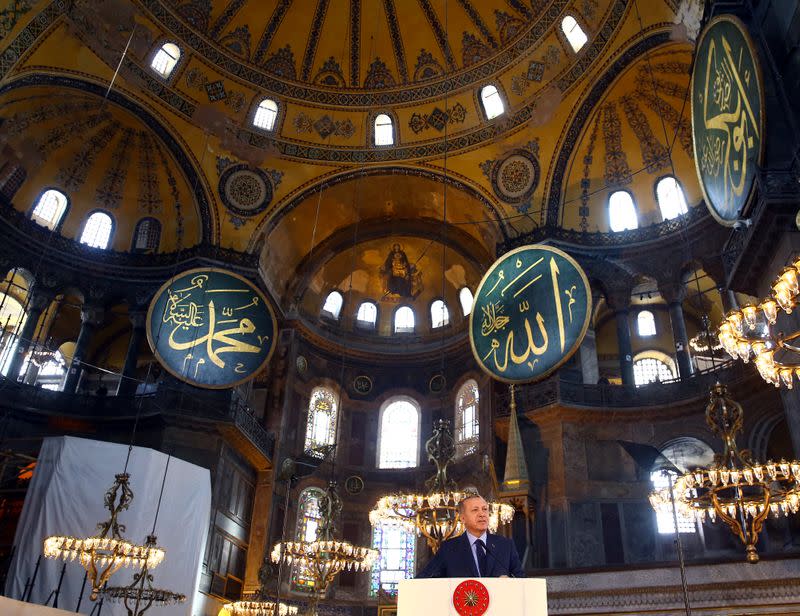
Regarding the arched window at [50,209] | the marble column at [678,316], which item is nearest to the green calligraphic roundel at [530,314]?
the marble column at [678,316]

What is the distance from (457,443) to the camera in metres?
17.0

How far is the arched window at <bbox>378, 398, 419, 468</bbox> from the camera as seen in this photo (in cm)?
1784

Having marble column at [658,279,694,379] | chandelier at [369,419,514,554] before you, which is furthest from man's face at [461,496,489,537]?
marble column at [658,279,694,379]

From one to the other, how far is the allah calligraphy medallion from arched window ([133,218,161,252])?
1209 centimetres

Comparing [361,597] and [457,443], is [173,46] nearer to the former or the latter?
[457,443]

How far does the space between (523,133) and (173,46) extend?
826 centimetres

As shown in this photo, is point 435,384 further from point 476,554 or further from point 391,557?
point 476,554

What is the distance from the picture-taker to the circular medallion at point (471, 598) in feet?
6.71

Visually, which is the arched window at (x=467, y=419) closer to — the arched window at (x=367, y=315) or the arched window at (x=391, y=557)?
the arched window at (x=391, y=557)

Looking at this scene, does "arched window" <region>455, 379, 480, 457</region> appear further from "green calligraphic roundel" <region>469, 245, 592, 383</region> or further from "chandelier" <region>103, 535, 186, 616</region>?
"chandelier" <region>103, 535, 186, 616</region>

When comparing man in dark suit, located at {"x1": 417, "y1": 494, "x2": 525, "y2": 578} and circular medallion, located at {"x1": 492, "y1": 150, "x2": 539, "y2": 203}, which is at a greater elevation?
circular medallion, located at {"x1": 492, "y1": 150, "x2": 539, "y2": 203}

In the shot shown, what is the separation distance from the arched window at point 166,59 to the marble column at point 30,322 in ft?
18.4

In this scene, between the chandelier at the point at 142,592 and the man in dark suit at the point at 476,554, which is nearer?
the man in dark suit at the point at 476,554

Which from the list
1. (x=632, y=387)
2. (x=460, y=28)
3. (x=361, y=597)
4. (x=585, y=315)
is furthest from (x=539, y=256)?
(x=361, y=597)
